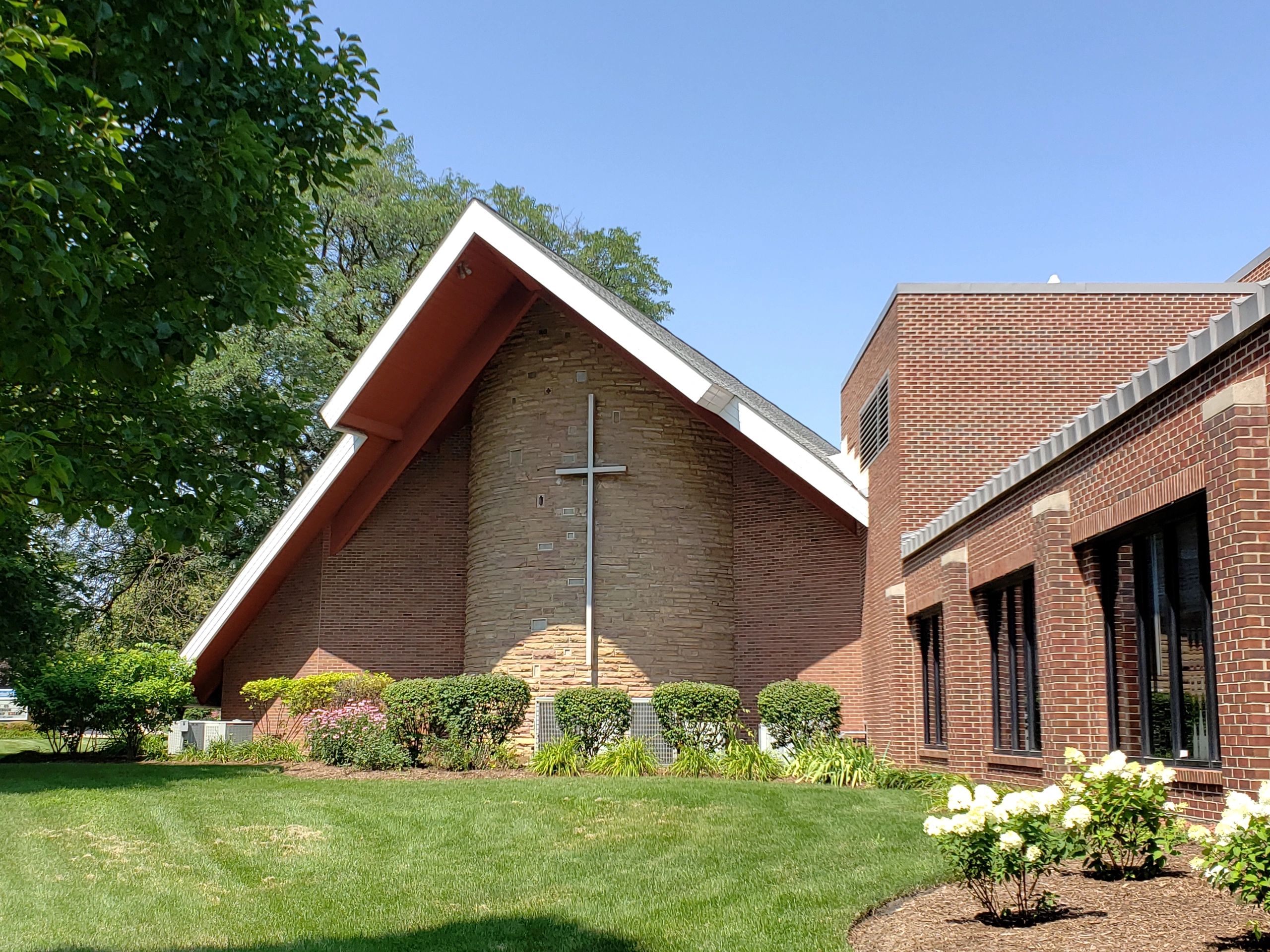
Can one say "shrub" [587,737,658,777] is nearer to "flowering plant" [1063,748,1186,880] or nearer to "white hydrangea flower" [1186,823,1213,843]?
"flowering plant" [1063,748,1186,880]

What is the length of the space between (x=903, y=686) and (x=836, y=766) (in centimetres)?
160

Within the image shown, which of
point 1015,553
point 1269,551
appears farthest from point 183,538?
point 1015,553

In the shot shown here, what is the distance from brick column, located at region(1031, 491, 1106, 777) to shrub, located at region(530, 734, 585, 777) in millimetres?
7126

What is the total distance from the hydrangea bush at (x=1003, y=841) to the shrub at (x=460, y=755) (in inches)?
435

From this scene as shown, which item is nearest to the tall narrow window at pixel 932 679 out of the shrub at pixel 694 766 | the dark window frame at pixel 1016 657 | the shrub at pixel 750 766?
the dark window frame at pixel 1016 657

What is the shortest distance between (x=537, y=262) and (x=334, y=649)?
816 cm

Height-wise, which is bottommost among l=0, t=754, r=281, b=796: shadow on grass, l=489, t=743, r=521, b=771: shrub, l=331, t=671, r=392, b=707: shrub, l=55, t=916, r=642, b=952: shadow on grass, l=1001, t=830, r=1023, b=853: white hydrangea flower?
l=55, t=916, r=642, b=952: shadow on grass

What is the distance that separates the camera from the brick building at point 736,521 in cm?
1145

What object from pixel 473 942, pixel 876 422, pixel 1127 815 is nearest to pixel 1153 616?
pixel 1127 815

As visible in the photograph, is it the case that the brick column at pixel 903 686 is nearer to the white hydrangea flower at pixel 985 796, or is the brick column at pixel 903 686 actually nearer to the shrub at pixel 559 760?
the shrub at pixel 559 760

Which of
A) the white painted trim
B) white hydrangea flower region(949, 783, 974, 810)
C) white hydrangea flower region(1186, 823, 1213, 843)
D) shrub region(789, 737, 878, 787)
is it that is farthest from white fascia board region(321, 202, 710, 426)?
white hydrangea flower region(1186, 823, 1213, 843)

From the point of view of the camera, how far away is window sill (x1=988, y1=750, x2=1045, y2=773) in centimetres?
1236

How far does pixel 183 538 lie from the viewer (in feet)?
23.4

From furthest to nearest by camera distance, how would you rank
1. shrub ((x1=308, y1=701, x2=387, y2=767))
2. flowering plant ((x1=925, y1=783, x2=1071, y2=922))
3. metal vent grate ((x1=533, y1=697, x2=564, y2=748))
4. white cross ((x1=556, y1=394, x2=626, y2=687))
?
white cross ((x1=556, y1=394, x2=626, y2=687)) < metal vent grate ((x1=533, y1=697, x2=564, y2=748)) < shrub ((x1=308, y1=701, x2=387, y2=767)) < flowering plant ((x1=925, y1=783, x2=1071, y2=922))
